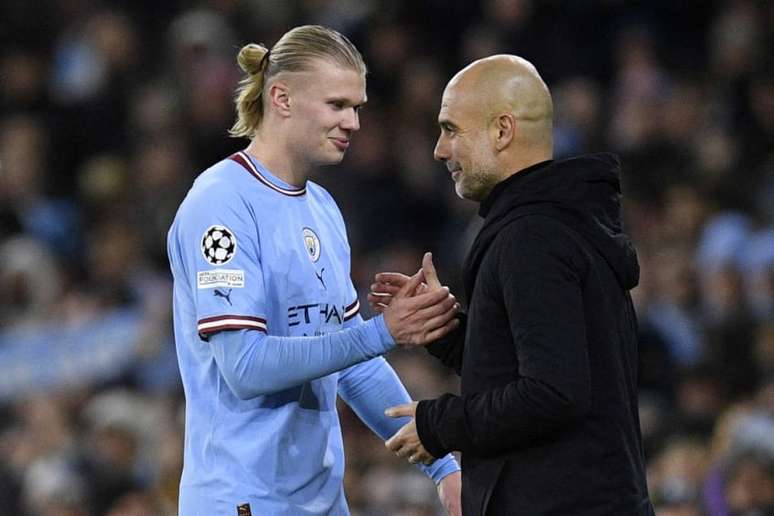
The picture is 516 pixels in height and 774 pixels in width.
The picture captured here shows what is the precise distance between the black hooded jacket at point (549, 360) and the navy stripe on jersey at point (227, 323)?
455 mm

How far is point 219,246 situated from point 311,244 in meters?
0.33

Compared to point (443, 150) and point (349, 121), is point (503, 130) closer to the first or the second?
point (443, 150)

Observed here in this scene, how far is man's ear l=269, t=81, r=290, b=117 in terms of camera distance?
3709 millimetres

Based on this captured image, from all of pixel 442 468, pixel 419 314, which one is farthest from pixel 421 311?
pixel 442 468

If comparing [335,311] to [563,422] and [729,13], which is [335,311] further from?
[729,13]

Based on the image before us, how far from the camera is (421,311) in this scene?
11.5 ft

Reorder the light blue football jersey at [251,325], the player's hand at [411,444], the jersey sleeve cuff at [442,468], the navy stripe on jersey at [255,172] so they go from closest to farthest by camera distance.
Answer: the player's hand at [411,444] < the light blue football jersey at [251,325] < the navy stripe on jersey at [255,172] < the jersey sleeve cuff at [442,468]

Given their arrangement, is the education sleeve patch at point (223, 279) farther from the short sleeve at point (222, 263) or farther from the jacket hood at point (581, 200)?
the jacket hood at point (581, 200)

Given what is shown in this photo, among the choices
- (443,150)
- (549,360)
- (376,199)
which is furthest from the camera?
(376,199)

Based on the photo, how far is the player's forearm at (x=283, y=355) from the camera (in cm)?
340

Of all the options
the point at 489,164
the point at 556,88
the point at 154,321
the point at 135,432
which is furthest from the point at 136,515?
the point at 489,164

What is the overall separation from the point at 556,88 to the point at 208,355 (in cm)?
449

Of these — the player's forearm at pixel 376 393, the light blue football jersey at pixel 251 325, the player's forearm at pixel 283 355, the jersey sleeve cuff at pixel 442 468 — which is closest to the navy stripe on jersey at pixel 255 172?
the light blue football jersey at pixel 251 325

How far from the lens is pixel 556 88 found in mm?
7688
